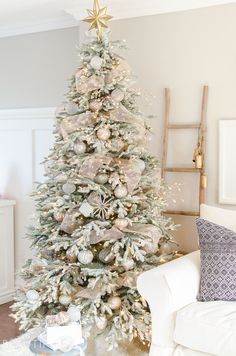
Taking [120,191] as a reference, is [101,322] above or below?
below

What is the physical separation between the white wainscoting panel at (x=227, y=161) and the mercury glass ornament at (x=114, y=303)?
45.9 inches

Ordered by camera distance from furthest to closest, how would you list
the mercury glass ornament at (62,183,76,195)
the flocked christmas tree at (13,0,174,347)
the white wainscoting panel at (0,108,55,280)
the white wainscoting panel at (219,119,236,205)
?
the white wainscoting panel at (0,108,55,280) → the white wainscoting panel at (219,119,236,205) → the mercury glass ornament at (62,183,76,195) → the flocked christmas tree at (13,0,174,347)

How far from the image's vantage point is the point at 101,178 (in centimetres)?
329

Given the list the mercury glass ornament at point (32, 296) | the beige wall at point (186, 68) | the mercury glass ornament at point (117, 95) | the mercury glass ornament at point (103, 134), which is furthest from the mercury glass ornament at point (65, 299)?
the mercury glass ornament at point (117, 95)

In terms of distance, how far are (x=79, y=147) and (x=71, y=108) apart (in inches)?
11.8

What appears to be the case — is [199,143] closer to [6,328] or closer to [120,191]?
[120,191]

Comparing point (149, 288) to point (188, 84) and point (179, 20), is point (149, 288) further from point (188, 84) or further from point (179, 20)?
point (179, 20)

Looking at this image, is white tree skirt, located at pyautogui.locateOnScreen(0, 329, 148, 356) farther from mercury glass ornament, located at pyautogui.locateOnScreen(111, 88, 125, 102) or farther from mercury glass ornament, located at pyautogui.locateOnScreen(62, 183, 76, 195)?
mercury glass ornament, located at pyautogui.locateOnScreen(111, 88, 125, 102)

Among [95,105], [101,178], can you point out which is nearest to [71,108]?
[95,105]

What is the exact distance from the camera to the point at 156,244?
3.37m

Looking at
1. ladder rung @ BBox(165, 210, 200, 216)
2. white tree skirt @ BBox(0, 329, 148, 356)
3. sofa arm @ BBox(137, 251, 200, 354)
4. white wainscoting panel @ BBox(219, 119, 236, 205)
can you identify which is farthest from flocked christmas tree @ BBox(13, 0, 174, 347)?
white wainscoting panel @ BBox(219, 119, 236, 205)

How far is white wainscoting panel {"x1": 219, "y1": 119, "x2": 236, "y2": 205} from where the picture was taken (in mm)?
3752

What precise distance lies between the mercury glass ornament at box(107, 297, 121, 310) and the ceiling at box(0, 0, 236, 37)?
2.26m

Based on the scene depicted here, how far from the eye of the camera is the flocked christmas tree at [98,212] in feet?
10.5
